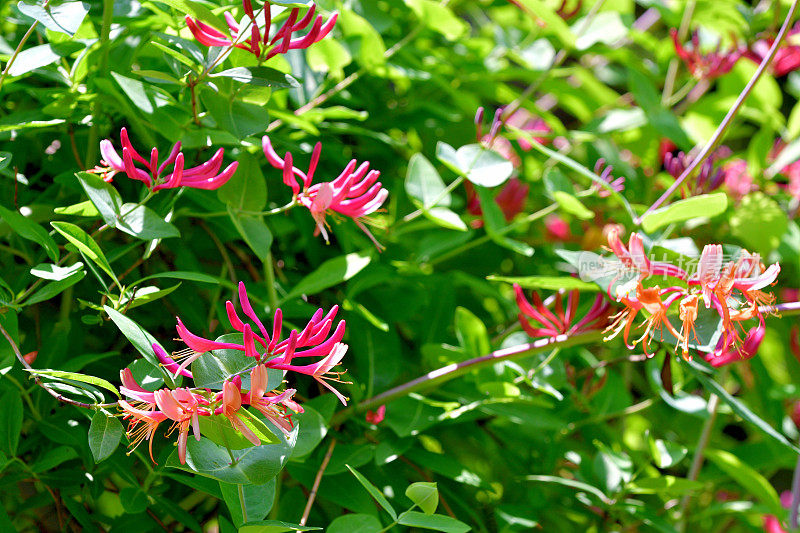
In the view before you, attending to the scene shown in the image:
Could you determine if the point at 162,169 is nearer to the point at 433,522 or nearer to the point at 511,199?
the point at 433,522

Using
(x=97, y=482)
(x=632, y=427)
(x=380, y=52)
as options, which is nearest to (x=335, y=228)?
(x=380, y=52)

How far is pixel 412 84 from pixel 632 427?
1.42 ft

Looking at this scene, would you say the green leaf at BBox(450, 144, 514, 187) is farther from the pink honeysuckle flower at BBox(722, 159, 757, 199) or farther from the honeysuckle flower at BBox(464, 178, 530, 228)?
the pink honeysuckle flower at BBox(722, 159, 757, 199)

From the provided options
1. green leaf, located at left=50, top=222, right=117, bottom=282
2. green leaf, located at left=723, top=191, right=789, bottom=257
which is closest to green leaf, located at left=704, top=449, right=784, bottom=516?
green leaf, located at left=723, top=191, right=789, bottom=257

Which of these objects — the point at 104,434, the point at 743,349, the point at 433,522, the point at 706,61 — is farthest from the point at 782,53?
the point at 104,434

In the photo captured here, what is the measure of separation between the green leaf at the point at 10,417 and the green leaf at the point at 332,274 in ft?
0.57

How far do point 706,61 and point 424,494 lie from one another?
60 cm

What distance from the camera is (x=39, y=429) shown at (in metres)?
0.46

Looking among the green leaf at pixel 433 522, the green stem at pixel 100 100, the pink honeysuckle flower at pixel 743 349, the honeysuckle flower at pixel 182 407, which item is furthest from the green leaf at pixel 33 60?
the pink honeysuckle flower at pixel 743 349

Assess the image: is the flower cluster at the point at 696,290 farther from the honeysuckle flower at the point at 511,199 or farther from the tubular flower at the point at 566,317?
the honeysuckle flower at the point at 511,199

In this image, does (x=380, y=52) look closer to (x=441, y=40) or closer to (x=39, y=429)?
(x=441, y=40)

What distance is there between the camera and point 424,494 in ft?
1.35

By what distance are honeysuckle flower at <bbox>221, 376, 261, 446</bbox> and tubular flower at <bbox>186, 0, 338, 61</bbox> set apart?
0.19 metres

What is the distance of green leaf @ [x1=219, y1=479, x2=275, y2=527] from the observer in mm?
388
